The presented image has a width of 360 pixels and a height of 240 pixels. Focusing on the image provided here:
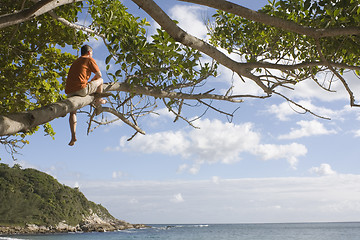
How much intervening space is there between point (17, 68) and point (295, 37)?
246 inches

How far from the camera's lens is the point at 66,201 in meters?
72.9

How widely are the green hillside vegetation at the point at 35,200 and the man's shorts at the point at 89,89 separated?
210 ft

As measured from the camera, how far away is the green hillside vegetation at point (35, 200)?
6412 cm

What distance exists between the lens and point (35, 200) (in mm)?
67750

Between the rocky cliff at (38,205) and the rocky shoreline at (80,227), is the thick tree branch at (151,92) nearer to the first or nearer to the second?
the rocky shoreline at (80,227)

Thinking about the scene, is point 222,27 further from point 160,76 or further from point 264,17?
point 264,17

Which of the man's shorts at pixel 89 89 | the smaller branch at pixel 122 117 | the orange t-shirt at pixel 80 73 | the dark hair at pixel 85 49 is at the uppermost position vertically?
the dark hair at pixel 85 49

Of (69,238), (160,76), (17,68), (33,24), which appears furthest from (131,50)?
(69,238)

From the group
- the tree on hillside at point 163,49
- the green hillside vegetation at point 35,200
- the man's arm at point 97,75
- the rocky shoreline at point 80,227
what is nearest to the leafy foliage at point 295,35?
the tree on hillside at point 163,49

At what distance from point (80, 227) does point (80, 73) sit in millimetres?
75260

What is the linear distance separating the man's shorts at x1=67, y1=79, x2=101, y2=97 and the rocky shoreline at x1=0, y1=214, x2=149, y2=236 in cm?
6127

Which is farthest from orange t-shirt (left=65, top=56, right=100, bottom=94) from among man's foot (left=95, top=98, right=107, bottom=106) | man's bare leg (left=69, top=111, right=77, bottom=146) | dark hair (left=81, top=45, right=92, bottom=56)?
man's bare leg (left=69, top=111, right=77, bottom=146)

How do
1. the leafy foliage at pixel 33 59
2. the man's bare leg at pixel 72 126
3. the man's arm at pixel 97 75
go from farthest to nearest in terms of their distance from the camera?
the leafy foliage at pixel 33 59, the man's bare leg at pixel 72 126, the man's arm at pixel 97 75

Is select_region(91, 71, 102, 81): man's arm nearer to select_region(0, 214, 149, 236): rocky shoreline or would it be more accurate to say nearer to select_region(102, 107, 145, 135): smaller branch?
select_region(102, 107, 145, 135): smaller branch
